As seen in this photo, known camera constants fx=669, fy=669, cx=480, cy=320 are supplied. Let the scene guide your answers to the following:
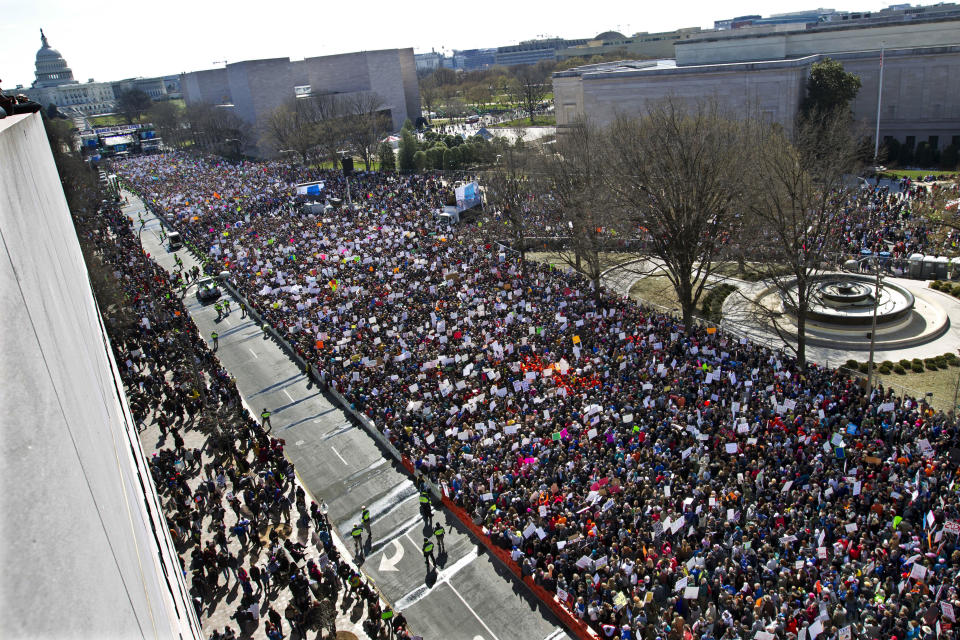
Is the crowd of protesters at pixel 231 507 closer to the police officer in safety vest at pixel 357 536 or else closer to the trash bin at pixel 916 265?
the police officer in safety vest at pixel 357 536

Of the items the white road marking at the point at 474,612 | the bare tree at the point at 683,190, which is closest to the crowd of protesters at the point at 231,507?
the white road marking at the point at 474,612

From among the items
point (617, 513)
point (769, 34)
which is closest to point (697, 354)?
point (617, 513)

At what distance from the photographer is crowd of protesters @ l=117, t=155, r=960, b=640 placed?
13.9 meters

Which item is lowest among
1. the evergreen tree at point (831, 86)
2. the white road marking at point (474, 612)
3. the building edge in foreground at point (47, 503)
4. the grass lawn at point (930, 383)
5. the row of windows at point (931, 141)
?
the white road marking at point (474, 612)

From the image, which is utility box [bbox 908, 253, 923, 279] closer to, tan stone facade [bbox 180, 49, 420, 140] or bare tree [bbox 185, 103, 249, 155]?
tan stone facade [bbox 180, 49, 420, 140]

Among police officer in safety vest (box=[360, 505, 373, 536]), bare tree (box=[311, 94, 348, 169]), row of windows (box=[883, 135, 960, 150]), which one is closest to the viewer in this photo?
police officer in safety vest (box=[360, 505, 373, 536])

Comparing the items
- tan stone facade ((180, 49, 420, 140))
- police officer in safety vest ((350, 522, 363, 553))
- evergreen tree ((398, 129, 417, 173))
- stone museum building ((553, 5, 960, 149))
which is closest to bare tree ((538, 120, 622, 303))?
police officer in safety vest ((350, 522, 363, 553))

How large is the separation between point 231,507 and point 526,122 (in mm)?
89714

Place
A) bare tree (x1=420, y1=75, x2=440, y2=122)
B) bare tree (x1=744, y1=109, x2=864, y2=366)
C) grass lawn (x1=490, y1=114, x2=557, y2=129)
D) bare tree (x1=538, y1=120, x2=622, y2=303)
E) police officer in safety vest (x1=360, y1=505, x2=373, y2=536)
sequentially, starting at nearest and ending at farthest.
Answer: police officer in safety vest (x1=360, y1=505, x2=373, y2=536), bare tree (x1=744, y1=109, x2=864, y2=366), bare tree (x1=538, y1=120, x2=622, y2=303), grass lawn (x1=490, y1=114, x2=557, y2=129), bare tree (x1=420, y1=75, x2=440, y2=122)

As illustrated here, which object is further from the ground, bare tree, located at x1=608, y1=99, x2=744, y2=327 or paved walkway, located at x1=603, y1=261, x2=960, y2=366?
bare tree, located at x1=608, y1=99, x2=744, y2=327

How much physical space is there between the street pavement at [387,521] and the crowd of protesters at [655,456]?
33.5 inches

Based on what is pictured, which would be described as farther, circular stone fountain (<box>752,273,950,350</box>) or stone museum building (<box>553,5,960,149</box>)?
stone museum building (<box>553,5,960,149</box>)

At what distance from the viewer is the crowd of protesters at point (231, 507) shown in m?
16.1

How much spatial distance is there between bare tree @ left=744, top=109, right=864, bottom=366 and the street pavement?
543 inches
